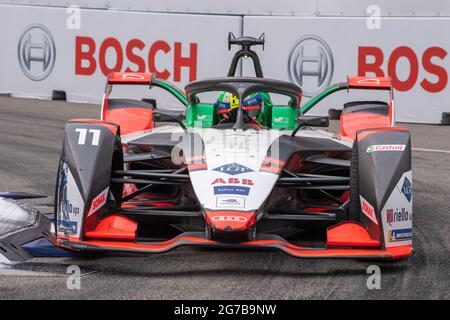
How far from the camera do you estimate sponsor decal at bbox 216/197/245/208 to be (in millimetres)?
5562

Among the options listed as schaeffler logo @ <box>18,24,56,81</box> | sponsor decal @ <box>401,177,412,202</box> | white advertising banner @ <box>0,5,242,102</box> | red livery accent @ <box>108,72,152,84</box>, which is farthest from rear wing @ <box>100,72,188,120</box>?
schaeffler logo @ <box>18,24,56,81</box>

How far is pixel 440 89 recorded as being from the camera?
1338 centimetres

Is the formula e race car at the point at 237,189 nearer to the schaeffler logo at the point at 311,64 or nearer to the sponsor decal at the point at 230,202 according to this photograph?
the sponsor decal at the point at 230,202

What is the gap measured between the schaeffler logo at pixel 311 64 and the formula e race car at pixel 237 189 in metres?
6.87

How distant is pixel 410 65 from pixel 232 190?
8.39 meters

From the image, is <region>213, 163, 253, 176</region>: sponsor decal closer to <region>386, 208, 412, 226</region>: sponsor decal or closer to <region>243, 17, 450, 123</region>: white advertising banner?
<region>386, 208, 412, 226</region>: sponsor decal

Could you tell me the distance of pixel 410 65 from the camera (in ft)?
44.3

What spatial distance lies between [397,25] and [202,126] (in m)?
6.93

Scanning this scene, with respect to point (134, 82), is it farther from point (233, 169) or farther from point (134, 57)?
point (134, 57)

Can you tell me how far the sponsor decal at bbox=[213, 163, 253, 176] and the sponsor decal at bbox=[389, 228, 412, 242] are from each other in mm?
978

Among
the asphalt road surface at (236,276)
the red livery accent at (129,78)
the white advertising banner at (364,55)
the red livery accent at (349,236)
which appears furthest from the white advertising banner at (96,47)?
the red livery accent at (349,236)

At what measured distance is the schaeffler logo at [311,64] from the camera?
46.2ft

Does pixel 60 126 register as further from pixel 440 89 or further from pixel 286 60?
pixel 440 89

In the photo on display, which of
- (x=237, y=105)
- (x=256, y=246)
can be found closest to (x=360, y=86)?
(x=237, y=105)
